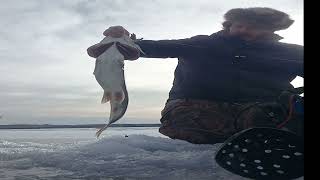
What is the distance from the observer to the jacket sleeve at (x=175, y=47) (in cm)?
466

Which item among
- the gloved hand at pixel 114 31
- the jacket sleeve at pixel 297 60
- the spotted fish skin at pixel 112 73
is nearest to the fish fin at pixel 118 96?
the spotted fish skin at pixel 112 73

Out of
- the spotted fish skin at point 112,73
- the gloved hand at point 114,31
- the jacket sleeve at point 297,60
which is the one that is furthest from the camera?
the jacket sleeve at point 297,60

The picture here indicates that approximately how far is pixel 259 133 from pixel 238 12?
79.5 inches

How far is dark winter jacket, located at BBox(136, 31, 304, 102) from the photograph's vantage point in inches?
186

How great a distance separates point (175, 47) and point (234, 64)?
778 mm

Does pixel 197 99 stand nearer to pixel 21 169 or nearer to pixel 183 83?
pixel 183 83

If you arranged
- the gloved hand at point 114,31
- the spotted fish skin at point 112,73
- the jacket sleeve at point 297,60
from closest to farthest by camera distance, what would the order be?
the spotted fish skin at point 112,73 < the gloved hand at point 114,31 < the jacket sleeve at point 297,60

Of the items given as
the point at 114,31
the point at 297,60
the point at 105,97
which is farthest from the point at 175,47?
the point at 297,60

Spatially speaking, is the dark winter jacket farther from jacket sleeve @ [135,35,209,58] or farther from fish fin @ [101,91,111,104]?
fish fin @ [101,91,111,104]

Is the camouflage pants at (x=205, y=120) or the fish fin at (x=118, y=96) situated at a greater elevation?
the fish fin at (x=118, y=96)

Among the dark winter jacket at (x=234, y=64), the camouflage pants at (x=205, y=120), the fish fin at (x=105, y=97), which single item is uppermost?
the dark winter jacket at (x=234, y=64)

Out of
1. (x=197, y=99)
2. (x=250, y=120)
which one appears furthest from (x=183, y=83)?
(x=250, y=120)

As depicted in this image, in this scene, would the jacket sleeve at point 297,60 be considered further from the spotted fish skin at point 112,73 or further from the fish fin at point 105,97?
the fish fin at point 105,97

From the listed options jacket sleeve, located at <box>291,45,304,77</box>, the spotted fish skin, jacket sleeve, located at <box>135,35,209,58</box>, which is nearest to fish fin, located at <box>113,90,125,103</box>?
the spotted fish skin
